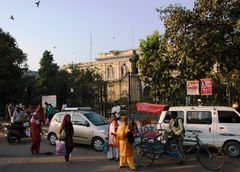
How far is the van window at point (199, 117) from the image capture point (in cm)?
1662

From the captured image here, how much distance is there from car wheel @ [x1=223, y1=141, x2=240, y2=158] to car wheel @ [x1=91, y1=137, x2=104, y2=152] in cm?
495

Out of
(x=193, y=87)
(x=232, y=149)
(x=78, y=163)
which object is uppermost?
(x=193, y=87)

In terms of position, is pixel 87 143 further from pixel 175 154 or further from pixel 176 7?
pixel 176 7

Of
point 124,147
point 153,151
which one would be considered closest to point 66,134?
point 124,147

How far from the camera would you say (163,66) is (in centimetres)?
3125

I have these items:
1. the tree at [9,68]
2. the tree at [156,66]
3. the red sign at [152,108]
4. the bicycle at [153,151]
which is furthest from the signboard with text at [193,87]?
the tree at [9,68]

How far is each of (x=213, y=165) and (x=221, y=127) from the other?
3183mm

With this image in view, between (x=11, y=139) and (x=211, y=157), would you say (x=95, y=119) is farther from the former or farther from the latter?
(x=211, y=157)

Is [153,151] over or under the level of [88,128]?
under

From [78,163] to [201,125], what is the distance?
504 cm

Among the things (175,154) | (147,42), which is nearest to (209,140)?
(175,154)

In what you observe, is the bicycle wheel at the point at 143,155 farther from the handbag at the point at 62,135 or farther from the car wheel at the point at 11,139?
the car wheel at the point at 11,139

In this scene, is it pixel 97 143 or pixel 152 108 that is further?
pixel 152 108

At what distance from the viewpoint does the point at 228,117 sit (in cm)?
1639
